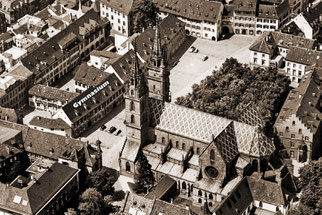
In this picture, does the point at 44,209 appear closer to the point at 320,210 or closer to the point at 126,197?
the point at 126,197

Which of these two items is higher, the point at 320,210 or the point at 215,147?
the point at 215,147

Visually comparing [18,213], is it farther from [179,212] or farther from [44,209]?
[179,212]

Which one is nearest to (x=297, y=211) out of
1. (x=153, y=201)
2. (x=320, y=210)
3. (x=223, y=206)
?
(x=320, y=210)

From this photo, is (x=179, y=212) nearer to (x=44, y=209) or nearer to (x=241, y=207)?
(x=241, y=207)

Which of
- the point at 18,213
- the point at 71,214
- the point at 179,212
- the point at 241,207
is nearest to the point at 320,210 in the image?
the point at 241,207

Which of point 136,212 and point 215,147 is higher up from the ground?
point 215,147

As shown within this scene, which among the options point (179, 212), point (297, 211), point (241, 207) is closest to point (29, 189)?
point (179, 212)
